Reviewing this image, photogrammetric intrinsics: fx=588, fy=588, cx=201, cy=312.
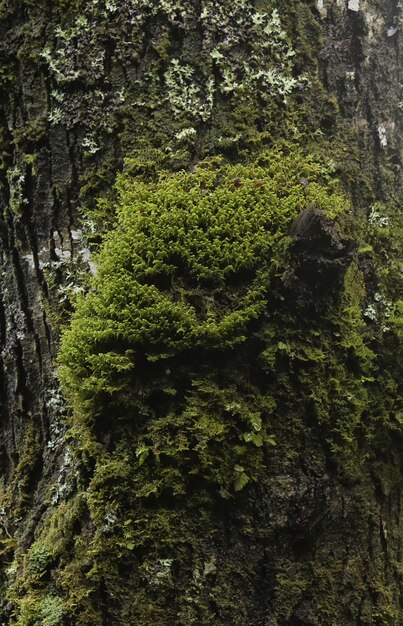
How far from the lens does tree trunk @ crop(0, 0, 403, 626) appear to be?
174 cm

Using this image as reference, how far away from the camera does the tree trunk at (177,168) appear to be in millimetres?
1740

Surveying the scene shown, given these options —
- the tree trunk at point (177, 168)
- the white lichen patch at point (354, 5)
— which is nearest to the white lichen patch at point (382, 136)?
the tree trunk at point (177, 168)

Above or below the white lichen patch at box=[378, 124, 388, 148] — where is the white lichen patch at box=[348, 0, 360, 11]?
Result: above

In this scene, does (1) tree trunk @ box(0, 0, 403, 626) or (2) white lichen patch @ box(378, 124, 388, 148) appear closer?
(1) tree trunk @ box(0, 0, 403, 626)

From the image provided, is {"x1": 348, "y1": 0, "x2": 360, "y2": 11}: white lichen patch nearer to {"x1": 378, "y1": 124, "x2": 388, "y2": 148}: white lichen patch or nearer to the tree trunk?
the tree trunk

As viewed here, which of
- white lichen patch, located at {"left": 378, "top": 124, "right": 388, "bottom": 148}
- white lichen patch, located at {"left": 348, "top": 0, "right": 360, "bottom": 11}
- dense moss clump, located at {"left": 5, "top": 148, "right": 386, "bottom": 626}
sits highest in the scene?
white lichen patch, located at {"left": 348, "top": 0, "right": 360, "bottom": 11}

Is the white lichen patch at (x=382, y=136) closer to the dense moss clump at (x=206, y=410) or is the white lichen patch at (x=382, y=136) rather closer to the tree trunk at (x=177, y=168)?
the tree trunk at (x=177, y=168)

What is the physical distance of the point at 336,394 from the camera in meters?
1.92

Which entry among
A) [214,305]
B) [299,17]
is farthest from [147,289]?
[299,17]

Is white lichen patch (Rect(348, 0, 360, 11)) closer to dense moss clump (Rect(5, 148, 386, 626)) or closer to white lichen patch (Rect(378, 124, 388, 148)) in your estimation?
white lichen patch (Rect(378, 124, 388, 148))

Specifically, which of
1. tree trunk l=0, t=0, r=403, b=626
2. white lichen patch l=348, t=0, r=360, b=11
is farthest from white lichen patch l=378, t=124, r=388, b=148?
white lichen patch l=348, t=0, r=360, b=11

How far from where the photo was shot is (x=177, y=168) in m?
2.00

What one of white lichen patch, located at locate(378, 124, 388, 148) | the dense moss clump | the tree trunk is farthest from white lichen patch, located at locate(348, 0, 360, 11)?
the dense moss clump

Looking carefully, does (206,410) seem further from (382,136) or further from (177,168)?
(382,136)
